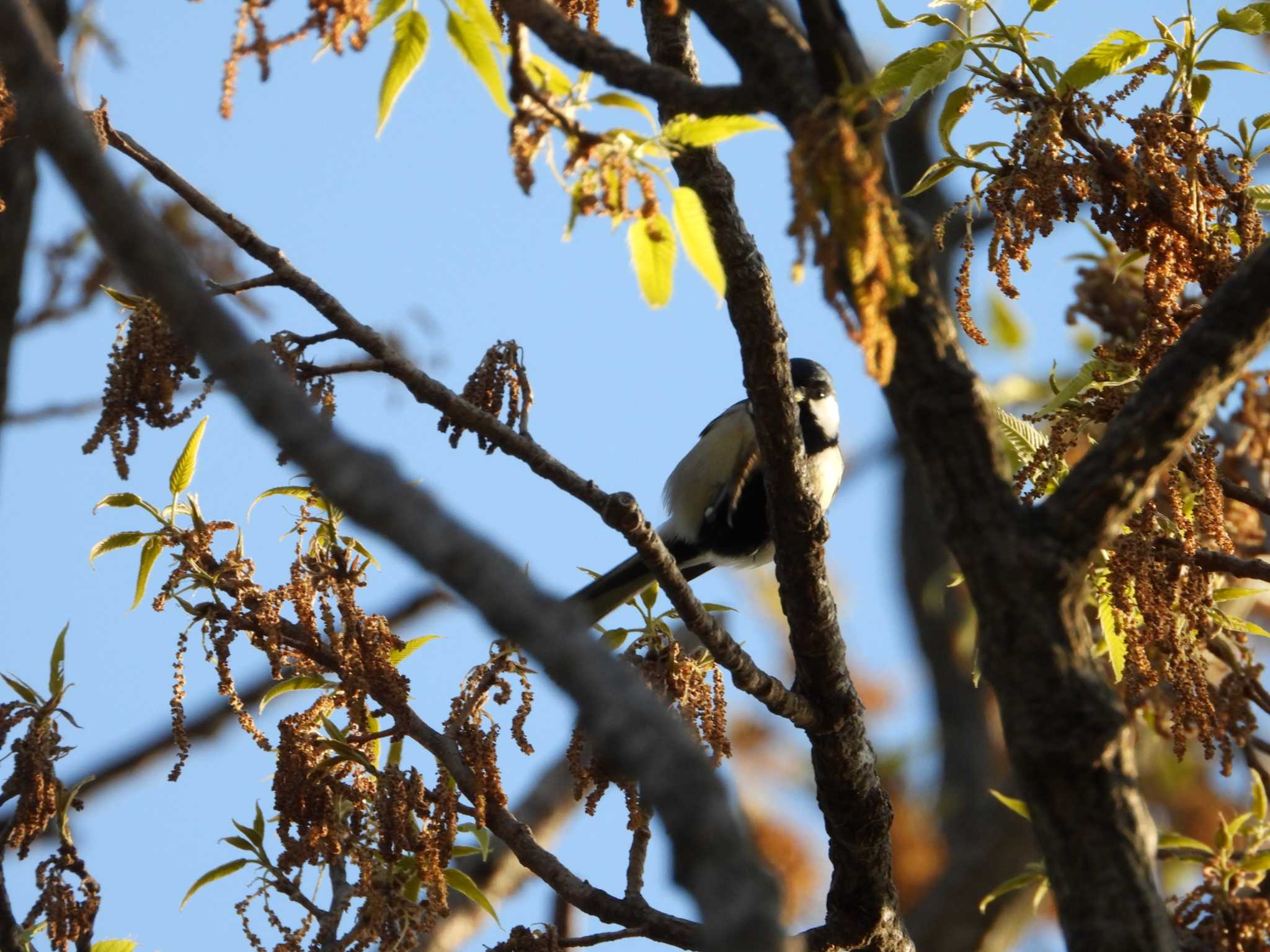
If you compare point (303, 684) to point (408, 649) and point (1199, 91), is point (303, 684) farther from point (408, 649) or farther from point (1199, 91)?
point (1199, 91)

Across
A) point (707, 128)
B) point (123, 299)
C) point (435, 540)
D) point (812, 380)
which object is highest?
point (812, 380)

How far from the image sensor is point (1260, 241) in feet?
7.79

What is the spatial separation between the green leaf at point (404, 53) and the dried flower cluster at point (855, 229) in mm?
629

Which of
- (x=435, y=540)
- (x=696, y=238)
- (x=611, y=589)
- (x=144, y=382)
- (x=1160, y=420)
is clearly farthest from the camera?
(x=611, y=589)

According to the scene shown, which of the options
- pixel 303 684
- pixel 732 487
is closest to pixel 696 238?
pixel 303 684

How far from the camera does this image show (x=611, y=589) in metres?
4.10

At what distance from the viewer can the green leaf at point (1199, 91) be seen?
7.95ft

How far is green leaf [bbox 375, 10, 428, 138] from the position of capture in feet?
5.74

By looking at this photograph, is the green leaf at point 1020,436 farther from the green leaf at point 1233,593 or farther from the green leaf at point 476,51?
the green leaf at point 476,51

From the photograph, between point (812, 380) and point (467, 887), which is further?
point (812, 380)

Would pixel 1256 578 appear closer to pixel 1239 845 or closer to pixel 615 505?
pixel 1239 845

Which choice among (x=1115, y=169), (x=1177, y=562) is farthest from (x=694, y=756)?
(x=1115, y=169)

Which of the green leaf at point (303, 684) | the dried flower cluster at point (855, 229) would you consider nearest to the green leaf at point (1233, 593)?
the dried flower cluster at point (855, 229)

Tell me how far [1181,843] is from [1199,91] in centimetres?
146
